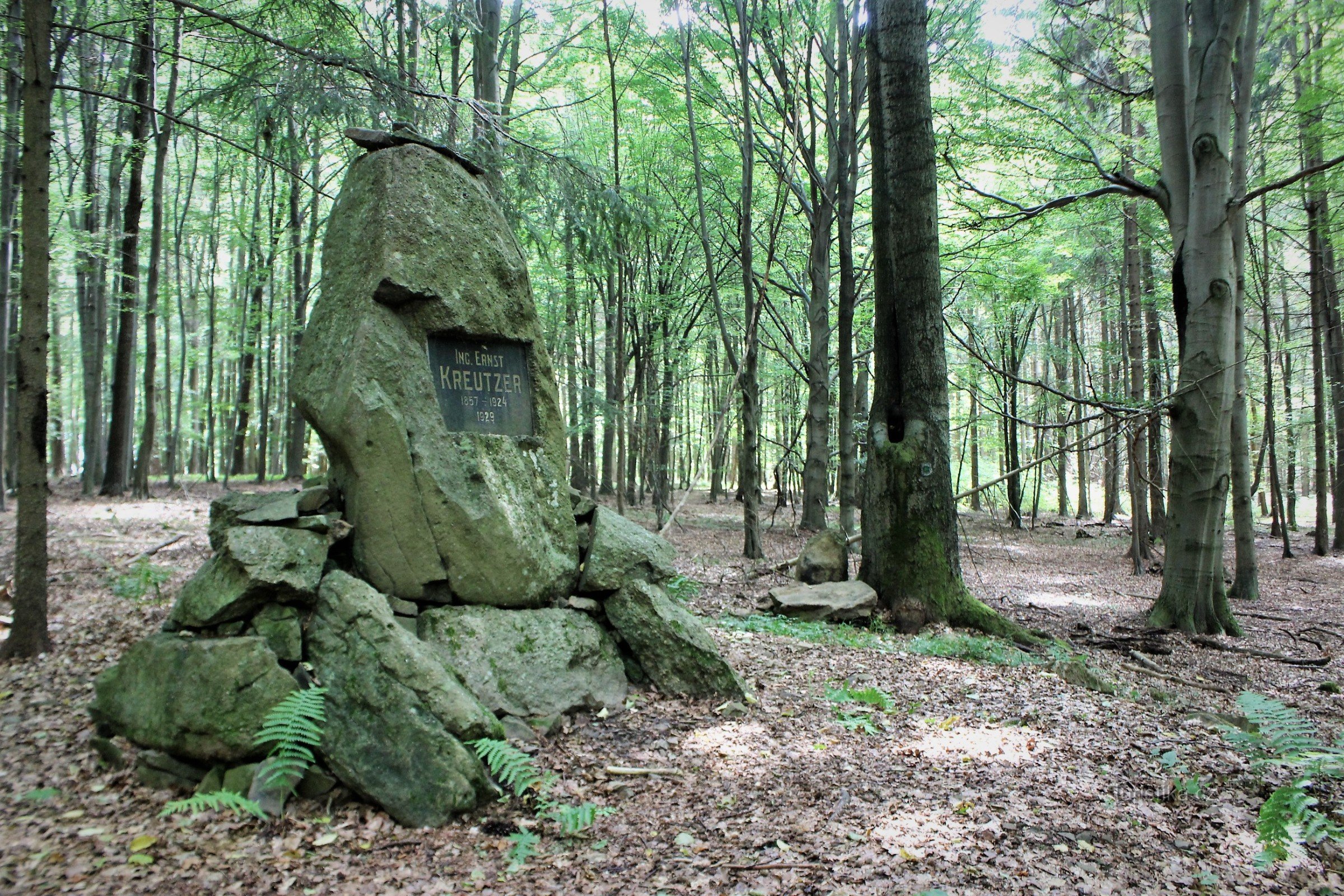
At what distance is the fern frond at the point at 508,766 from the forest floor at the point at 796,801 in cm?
11

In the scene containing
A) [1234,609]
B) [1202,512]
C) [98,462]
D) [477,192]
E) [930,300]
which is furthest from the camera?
[98,462]

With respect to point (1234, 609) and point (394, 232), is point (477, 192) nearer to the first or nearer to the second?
point (394, 232)

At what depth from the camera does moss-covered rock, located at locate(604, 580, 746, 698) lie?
507 centimetres

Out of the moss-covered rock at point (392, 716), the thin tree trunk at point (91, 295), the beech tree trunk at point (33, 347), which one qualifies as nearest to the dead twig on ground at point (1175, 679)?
the moss-covered rock at point (392, 716)

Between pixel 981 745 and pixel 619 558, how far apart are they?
2644mm

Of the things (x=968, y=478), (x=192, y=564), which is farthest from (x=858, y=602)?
(x=968, y=478)

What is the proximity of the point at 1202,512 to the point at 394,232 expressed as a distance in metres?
8.25

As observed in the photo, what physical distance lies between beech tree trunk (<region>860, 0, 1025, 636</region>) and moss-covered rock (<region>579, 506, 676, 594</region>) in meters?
2.72

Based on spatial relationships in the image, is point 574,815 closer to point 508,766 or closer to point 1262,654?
point 508,766

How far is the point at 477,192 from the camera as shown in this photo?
5.54m

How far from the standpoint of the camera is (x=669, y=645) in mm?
5164

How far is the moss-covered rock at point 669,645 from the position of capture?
16.6 feet

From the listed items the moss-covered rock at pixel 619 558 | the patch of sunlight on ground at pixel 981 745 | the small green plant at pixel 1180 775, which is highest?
the moss-covered rock at pixel 619 558

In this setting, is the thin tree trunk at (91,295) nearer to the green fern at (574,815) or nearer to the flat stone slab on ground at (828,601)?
the flat stone slab on ground at (828,601)
